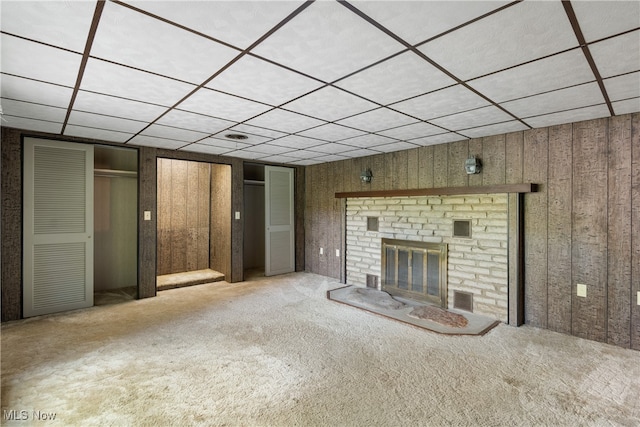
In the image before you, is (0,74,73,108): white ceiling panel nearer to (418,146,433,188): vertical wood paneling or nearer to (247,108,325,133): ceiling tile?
(247,108,325,133): ceiling tile

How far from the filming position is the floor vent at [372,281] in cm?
507

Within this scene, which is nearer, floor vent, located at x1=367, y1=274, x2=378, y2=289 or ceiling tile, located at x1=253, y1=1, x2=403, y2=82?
ceiling tile, located at x1=253, y1=1, x2=403, y2=82

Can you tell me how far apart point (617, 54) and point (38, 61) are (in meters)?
3.48

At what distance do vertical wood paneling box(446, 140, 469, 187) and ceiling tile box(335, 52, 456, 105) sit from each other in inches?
77.5

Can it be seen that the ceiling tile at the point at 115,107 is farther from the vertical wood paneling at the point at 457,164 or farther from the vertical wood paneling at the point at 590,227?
the vertical wood paneling at the point at 590,227

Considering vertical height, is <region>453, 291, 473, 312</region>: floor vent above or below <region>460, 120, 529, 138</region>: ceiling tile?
below

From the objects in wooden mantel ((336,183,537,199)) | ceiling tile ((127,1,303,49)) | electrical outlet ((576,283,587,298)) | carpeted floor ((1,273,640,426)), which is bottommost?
carpeted floor ((1,273,640,426))

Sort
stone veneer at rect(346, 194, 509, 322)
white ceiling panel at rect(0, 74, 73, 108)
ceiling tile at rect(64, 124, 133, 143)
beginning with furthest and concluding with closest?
stone veneer at rect(346, 194, 509, 322) < ceiling tile at rect(64, 124, 133, 143) < white ceiling panel at rect(0, 74, 73, 108)

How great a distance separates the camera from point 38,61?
1.94 meters

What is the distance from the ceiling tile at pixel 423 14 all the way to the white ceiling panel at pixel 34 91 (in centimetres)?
236

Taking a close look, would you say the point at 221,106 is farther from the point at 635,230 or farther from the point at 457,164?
the point at 635,230

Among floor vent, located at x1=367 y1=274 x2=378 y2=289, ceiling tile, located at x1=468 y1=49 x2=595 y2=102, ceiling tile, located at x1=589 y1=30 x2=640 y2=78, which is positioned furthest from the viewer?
floor vent, located at x1=367 y1=274 x2=378 y2=289

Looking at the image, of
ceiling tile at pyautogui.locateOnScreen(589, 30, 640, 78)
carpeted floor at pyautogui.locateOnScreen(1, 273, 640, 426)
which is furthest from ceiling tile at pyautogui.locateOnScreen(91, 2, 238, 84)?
carpeted floor at pyautogui.locateOnScreen(1, 273, 640, 426)

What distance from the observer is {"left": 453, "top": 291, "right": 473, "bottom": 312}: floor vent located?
397 cm
